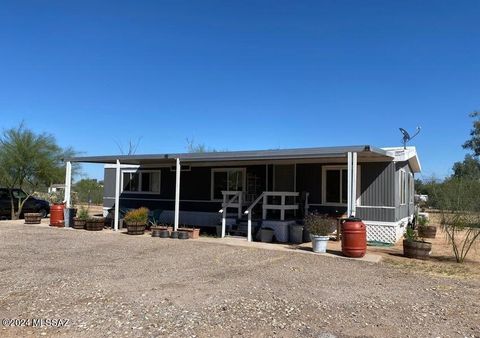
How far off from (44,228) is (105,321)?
13.0 m

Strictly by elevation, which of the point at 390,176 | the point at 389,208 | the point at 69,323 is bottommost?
the point at 69,323

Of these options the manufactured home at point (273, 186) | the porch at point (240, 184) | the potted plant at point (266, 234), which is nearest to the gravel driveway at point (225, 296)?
the potted plant at point (266, 234)

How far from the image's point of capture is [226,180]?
18438 mm

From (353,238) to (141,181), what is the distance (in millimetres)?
12303

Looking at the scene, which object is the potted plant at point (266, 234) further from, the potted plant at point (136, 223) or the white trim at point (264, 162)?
the potted plant at point (136, 223)

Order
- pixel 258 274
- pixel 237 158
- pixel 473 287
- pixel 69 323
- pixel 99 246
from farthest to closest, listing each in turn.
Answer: pixel 237 158 < pixel 99 246 < pixel 258 274 < pixel 473 287 < pixel 69 323

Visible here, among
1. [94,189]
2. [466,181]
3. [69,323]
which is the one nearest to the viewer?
[69,323]

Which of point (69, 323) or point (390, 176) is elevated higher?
point (390, 176)

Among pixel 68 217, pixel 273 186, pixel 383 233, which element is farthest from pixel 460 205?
pixel 68 217

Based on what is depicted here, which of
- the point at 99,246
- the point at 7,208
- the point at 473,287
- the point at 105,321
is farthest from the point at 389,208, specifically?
the point at 7,208

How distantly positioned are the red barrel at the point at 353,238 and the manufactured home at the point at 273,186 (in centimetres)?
54

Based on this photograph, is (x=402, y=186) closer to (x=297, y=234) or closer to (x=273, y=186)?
(x=273, y=186)

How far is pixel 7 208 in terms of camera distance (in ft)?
70.9

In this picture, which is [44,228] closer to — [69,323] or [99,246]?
[99,246]
